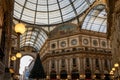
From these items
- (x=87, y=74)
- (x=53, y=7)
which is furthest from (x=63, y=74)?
(x=53, y=7)

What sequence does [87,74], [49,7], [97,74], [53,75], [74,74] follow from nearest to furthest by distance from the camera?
[87,74] < [74,74] < [97,74] < [53,75] < [49,7]

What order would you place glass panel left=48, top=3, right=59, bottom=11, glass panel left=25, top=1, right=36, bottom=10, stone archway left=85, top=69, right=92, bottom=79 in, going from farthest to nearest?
glass panel left=48, top=3, right=59, bottom=11, glass panel left=25, top=1, right=36, bottom=10, stone archway left=85, top=69, right=92, bottom=79

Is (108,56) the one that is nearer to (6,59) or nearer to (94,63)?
(94,63)

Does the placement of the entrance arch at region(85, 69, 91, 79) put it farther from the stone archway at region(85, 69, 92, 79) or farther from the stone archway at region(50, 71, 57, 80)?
the stone archway at region(50, 71, 57, 80)

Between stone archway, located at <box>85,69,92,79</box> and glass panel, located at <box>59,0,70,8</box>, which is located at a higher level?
glass panel, located at <box>59,0,70,8</box>

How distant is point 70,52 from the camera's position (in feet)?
157

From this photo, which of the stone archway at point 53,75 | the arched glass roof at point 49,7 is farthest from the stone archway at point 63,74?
the arched glass roof at point 49,7

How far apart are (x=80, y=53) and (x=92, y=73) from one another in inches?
212

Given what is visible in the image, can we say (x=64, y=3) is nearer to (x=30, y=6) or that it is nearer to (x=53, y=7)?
(x=53, y=7)

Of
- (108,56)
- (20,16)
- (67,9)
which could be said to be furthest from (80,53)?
(20,16)

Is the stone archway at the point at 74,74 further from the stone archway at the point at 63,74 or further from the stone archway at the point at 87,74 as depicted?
the stone archway at the point at 87,74

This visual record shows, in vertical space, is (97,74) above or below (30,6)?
below

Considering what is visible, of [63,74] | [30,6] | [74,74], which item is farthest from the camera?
[30,6]

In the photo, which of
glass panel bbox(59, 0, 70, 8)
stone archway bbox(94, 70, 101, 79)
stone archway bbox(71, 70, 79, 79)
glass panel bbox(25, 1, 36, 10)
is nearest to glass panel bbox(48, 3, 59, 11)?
glass panel bbox(59, 0, 70, 8)
